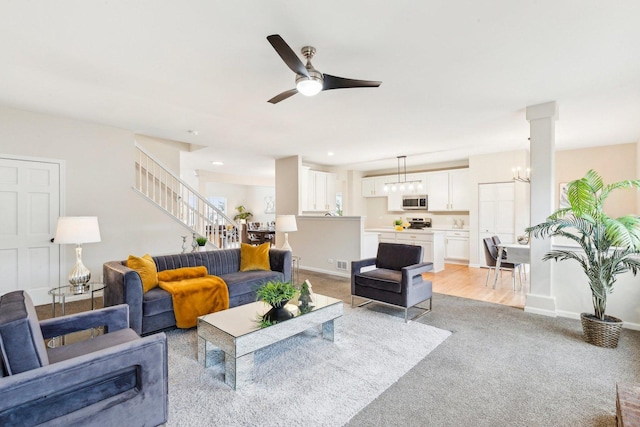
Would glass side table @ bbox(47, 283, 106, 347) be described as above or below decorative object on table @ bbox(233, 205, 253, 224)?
below

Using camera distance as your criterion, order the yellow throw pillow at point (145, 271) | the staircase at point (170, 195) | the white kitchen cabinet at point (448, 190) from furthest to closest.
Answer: the white kitchen cabinet at point (448, 190)
the staircase at point (170, 195)
the yellow throw pillow at point (145, 271)

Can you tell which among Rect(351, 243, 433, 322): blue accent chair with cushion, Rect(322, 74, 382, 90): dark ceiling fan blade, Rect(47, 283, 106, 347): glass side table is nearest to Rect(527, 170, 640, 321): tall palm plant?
Rect(351, 243, 433, 322): blue accent chair with cushion

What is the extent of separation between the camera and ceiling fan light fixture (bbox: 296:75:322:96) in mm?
2328

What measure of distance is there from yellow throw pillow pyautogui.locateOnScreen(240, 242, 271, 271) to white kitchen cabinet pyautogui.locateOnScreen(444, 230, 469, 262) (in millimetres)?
4839

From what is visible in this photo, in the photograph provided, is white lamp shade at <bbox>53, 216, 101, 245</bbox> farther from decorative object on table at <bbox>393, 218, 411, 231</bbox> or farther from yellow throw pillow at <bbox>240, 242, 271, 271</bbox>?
decorative object on table at <bbox>393, 218, 411, 231</bbox>

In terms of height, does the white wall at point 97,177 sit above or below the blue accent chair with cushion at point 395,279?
above

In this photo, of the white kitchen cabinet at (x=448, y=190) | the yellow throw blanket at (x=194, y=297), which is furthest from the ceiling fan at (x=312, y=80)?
the white kitchen cabinet at (x=448, y=190)

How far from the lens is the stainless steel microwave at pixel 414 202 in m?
7.85

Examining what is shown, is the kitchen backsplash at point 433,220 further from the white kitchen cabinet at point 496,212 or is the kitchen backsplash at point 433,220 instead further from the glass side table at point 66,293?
the glass side table at point 66,293

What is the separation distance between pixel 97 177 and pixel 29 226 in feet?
3.32

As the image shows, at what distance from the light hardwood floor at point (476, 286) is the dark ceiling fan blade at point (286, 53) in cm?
397

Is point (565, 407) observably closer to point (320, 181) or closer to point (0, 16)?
point (0, 16)

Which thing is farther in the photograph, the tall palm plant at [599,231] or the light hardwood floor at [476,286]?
the light hardwood floor at [476,286]

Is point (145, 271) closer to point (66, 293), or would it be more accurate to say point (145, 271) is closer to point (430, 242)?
point (66, 293)
